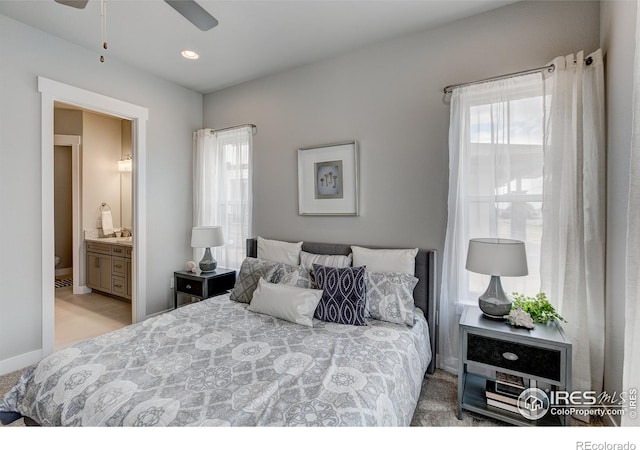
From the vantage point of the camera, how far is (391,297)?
7.14 ft

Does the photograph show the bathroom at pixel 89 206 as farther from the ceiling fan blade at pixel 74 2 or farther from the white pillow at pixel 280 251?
the ceiling fan blade at pixel 74 2

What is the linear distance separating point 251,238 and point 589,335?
3.03 m

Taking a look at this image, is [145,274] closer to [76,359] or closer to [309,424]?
[76,359]

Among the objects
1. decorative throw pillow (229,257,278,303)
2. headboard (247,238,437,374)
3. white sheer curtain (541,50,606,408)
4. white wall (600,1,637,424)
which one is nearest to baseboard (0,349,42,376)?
decorative throw pillow (229,257,278,303)

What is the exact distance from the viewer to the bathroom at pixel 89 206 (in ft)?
13.7

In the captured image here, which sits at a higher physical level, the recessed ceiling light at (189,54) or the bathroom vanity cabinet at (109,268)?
the recessed ceiling light at (189,54)

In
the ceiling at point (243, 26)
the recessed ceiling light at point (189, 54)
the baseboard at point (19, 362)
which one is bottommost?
the baseboard at point (19, 362)

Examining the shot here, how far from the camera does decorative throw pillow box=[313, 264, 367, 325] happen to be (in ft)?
7.00

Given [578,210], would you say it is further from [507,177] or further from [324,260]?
[324,260]

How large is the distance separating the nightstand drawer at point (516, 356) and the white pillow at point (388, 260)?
2.21 feet

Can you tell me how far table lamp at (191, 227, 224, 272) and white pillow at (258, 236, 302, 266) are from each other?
53 cm

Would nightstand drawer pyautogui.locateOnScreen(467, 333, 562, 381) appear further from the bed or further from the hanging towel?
the hanging towel

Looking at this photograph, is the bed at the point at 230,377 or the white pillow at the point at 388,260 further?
the white pillow at the point at 388,260

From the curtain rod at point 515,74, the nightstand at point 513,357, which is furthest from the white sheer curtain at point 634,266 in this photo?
the curtain rod at point 515,74
